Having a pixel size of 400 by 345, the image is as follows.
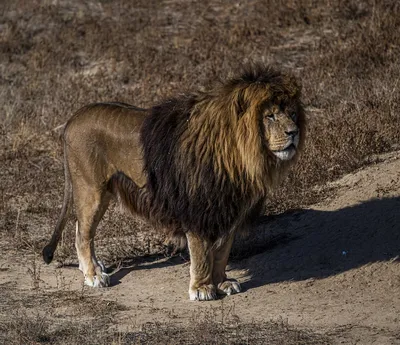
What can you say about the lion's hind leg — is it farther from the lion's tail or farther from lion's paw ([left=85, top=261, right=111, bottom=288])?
the lion's tail

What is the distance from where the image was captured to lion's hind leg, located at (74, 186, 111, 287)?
7656mm

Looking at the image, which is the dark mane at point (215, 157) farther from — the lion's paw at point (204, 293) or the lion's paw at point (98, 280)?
the lion's paw at point (98, 280)

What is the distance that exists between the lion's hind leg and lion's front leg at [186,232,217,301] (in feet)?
3.23

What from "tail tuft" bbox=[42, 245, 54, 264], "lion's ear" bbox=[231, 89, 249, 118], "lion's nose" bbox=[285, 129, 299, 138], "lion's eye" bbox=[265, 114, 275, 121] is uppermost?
"lion's ear" bbox=[231, 89, 249, 118]

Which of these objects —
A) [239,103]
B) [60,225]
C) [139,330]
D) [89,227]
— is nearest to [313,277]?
[239,103]

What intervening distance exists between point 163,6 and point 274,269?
9.83 metres

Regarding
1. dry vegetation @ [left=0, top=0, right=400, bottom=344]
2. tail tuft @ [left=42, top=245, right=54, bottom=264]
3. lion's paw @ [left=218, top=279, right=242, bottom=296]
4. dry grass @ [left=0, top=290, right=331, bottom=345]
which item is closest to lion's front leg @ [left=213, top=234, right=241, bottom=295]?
lion's paw @ [left=218, top=279, right=242, bottom=296]

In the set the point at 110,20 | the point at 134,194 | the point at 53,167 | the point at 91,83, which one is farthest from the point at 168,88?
the point at 134,194

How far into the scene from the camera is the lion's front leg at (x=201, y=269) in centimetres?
698

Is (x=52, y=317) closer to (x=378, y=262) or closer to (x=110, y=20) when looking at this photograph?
(x=378, y=262)

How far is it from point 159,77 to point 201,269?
22.0 feet

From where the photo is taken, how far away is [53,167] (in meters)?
11.1

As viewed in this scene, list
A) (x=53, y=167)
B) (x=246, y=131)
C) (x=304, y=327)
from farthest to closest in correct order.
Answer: (x=53, y=167) → (x=246, y=131) → (x=304, y=327)

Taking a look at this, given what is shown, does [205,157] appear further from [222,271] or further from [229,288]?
[229,288]
